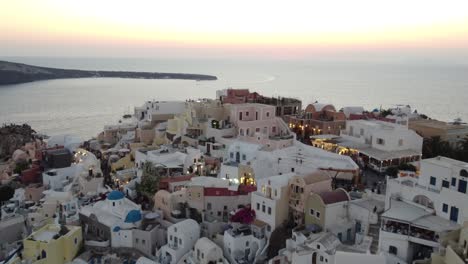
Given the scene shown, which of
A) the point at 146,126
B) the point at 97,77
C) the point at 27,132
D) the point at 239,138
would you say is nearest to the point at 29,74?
the point at 97,77

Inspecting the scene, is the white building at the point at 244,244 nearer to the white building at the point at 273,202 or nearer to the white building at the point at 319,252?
the white building at the point at 273,202

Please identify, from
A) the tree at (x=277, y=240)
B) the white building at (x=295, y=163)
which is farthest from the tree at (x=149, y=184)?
the tree at (x=277, y=240)

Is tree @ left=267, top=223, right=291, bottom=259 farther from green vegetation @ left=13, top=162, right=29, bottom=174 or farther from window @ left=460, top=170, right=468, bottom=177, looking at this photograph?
green vegetation @ left=13, top=162, right=29, bottom=174

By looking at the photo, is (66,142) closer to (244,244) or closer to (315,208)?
(244,244)

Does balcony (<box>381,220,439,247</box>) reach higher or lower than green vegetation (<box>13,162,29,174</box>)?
higher

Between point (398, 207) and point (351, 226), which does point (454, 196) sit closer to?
point (398, 207)

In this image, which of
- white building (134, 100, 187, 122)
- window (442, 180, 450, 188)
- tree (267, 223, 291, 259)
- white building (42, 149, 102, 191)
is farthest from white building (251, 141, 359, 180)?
white building (134, 100, 187, 122)
